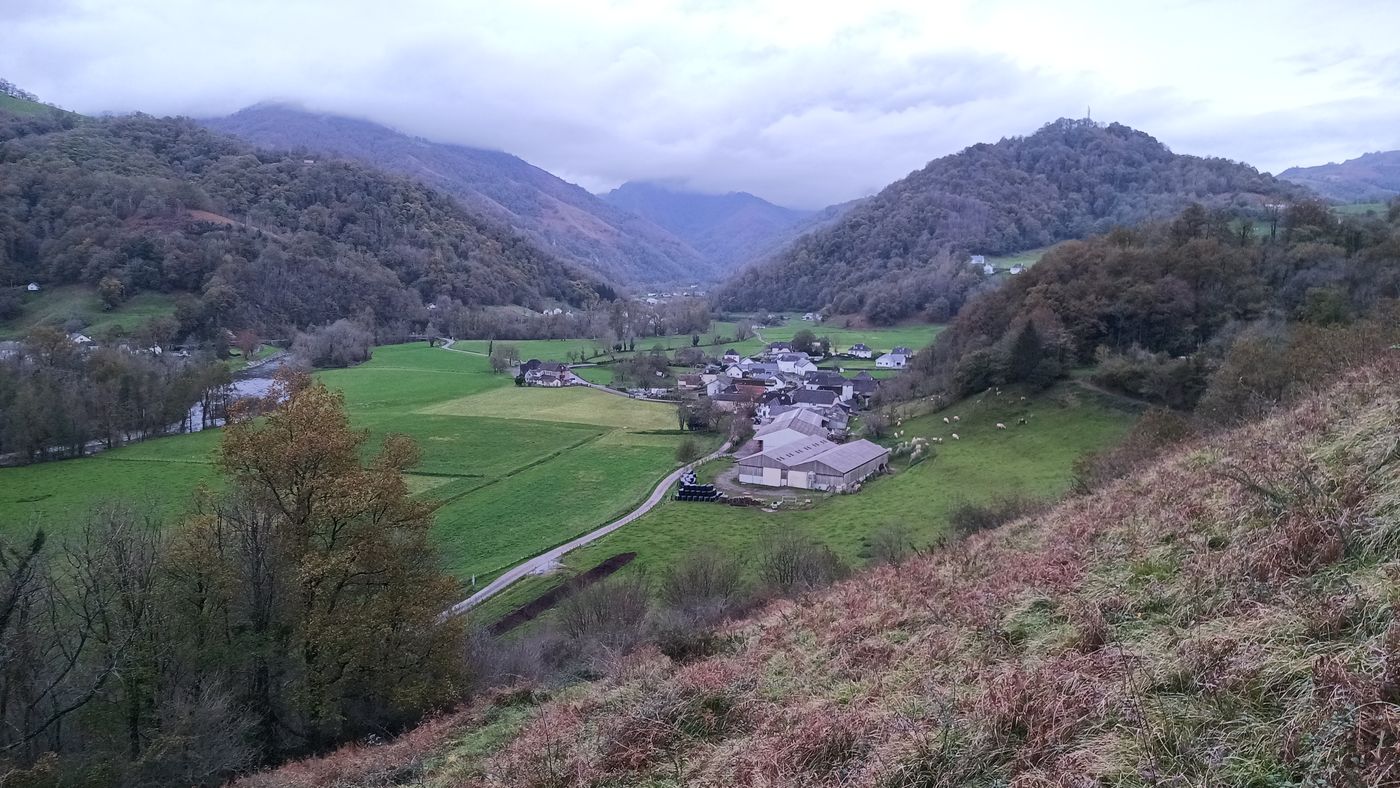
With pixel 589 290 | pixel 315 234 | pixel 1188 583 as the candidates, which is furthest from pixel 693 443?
pixel 589 290

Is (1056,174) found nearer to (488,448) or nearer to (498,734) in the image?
(488,448)

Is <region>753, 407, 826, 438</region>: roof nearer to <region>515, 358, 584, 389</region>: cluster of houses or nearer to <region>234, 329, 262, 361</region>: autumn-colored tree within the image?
<region>515, 358, 584, 389</region>: cluster of houses

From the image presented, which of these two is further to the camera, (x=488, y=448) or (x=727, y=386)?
(x=727, y=386)

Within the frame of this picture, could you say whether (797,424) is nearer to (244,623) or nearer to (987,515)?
(987,515)

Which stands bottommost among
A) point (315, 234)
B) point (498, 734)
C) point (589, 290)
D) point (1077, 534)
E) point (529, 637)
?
point (529, 637)

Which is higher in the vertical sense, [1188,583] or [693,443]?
[1188,583]

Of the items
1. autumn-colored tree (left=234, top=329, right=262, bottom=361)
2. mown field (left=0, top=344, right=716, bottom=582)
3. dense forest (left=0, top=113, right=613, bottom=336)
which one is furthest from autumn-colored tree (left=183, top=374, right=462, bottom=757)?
dense forest (left=0, top=113, right=613, bottom=336)
